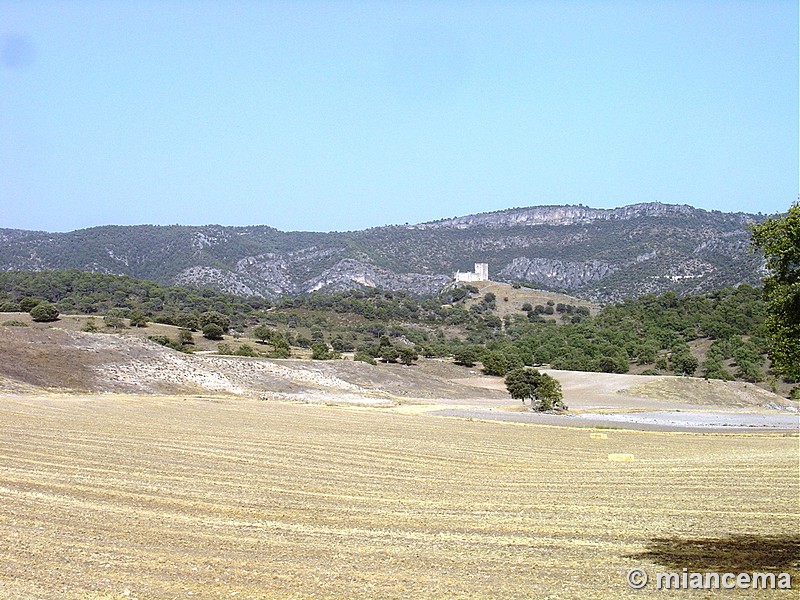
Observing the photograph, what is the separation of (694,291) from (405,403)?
123867 mm

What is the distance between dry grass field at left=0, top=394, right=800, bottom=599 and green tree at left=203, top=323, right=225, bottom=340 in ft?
212

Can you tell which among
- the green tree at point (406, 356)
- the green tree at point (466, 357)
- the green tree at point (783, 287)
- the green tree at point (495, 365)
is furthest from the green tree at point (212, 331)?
the green tree at point (783, 287)

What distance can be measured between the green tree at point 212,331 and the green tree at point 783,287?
86.9 metres

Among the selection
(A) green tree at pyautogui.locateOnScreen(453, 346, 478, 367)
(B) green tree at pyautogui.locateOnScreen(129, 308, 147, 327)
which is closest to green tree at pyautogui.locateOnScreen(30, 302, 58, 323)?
(B) green tree at pyautogui.locateOnScreen(129, 308, 147, 327)

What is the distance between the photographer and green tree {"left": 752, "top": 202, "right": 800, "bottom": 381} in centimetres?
1340

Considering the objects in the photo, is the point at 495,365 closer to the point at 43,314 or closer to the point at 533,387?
the point at 533,387

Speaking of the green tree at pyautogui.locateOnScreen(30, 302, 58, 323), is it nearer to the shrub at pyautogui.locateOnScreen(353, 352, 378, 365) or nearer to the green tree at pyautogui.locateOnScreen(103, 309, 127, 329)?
the green tree at pyautogui.locateOnScreen(103, 309, 127, 329)

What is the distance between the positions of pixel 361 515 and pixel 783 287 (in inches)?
349

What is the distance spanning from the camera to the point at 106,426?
3173 cm

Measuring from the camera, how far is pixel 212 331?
96500 millimetres

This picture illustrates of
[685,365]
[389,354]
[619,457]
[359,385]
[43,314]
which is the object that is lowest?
[359,385]

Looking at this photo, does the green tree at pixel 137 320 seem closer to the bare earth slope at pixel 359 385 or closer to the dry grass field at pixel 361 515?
the bare earth slope at pixel 359 385

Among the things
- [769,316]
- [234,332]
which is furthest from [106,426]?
[234,332]

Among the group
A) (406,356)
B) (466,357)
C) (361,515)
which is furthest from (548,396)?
(361,515)
